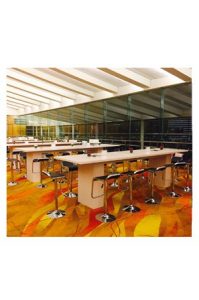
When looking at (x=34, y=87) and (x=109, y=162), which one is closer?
(x=109, y=162)

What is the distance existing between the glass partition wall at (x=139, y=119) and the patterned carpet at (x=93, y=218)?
3272mm

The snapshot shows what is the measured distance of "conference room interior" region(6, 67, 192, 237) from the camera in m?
3.35

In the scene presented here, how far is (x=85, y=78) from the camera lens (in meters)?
6.93

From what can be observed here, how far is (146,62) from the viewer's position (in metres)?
2.53

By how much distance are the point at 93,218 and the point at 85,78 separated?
15.4 ft

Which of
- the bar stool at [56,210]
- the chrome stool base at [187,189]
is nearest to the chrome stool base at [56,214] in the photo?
the bar stool at [56,210]

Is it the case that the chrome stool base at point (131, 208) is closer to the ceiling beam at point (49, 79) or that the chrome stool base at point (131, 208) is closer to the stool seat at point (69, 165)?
the stool seat at point (69, 165)

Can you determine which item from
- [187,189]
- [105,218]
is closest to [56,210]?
[105,218]

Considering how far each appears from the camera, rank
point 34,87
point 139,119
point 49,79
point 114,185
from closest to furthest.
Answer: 1. point 114,185
2. point 49,79
3. point 139,119
4. point 34,87

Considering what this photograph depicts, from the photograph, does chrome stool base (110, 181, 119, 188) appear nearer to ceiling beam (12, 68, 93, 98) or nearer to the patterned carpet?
the patterned carpet

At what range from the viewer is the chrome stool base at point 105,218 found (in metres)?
3.36

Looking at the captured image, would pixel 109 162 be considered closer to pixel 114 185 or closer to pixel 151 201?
pixel 151 201

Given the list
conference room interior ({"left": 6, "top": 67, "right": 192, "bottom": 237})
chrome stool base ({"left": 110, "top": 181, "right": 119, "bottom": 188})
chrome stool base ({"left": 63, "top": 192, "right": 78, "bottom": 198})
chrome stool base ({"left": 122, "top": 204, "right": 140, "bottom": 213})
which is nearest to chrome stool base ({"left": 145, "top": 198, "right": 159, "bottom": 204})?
conference room interior ({"left": 6, "top": 67, "right": 192, "bottom": 237})
